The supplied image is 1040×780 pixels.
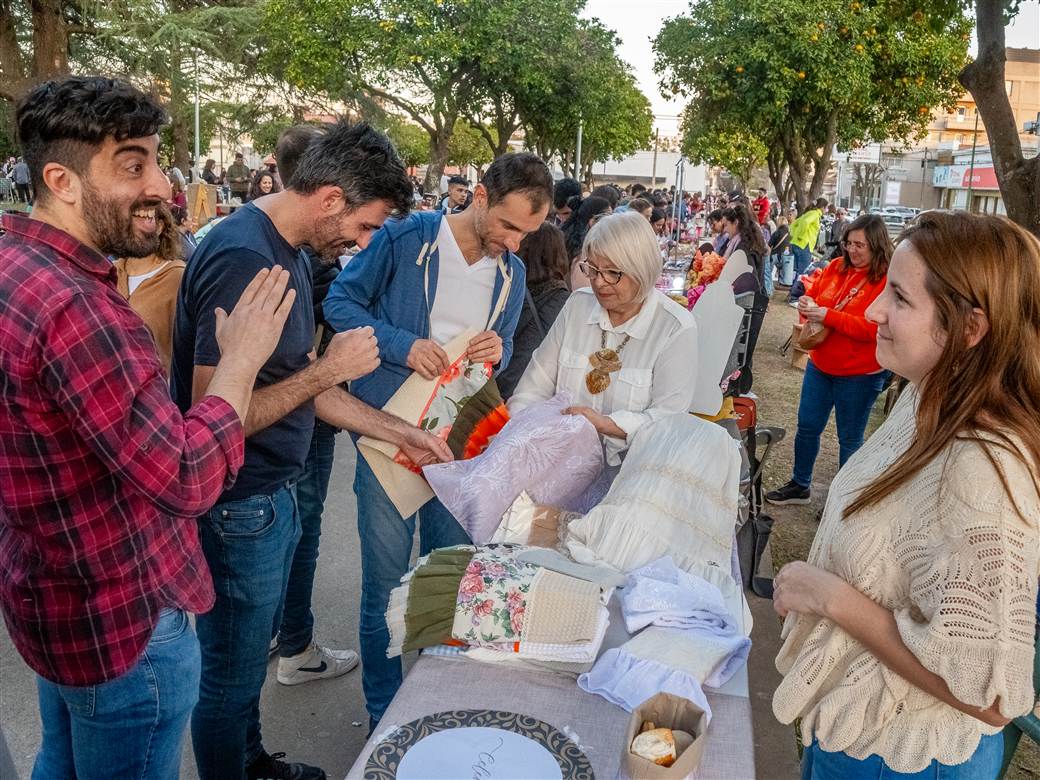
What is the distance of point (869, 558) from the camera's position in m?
1.40

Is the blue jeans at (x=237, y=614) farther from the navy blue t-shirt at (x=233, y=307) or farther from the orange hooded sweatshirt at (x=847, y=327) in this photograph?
the orange hooded sweatshirt at (x=847, y=327)

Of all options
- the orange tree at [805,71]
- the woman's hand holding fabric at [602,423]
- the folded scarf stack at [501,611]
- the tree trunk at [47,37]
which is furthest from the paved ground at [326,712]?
the tree trunk at [47,37]

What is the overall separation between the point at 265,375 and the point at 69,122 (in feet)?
2.51

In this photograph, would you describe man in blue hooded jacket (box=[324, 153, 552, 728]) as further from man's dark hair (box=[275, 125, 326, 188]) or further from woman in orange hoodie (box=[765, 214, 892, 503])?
woman in orange hoodie (box=[765, 214, 892, 503])

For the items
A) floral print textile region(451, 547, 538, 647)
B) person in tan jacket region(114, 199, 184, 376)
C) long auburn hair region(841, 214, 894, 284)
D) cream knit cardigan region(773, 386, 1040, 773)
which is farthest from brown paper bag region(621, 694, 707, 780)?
long auburn hair region(841, 214, 894, 284)

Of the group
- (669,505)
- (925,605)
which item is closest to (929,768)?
(925,605)

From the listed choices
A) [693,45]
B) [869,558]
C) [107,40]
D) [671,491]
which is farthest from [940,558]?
[107,40]

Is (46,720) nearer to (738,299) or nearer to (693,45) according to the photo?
(738,299)

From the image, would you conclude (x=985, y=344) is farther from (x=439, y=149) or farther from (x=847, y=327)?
(x=439, y=149)

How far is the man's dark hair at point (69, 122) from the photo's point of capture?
4.36 feet

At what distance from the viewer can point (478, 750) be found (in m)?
1.44

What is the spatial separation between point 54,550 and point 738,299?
4407 millimetres

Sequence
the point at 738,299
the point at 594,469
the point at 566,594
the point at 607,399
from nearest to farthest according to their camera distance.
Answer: the point at 566,594 < the point at 594,469 < the point at 607,399 < the point at 738,299

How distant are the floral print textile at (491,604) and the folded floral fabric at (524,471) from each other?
45cm
